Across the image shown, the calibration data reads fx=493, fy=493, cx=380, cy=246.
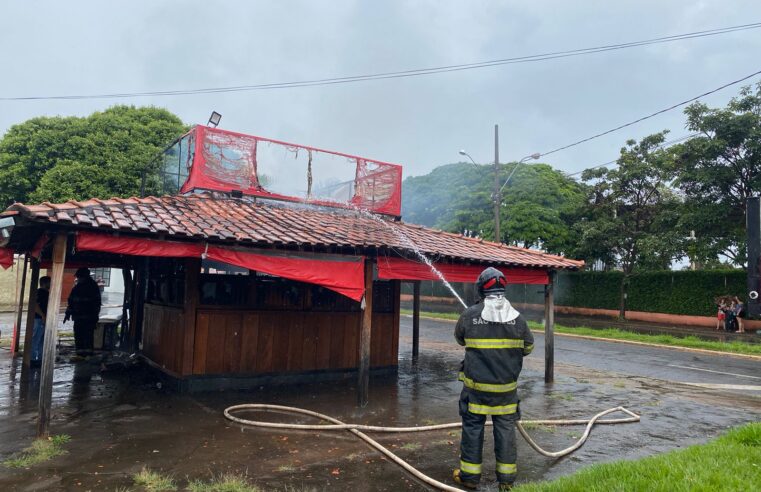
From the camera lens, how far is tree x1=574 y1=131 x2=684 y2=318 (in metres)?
23.1

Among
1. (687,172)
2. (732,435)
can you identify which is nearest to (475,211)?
(687,172)

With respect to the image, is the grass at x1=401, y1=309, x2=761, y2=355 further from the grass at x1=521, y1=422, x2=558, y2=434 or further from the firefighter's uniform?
the firefighter's uniform

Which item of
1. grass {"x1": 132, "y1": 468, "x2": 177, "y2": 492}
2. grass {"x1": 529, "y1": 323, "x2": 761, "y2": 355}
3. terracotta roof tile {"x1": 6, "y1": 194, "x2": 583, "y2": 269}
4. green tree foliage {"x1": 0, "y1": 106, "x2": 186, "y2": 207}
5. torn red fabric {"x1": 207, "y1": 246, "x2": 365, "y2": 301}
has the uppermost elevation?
green tree foliage {"x1": 0, "y1": 106, "x2": 186, "y2": 207}

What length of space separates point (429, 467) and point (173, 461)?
2797 millimetres

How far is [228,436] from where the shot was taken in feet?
20.7

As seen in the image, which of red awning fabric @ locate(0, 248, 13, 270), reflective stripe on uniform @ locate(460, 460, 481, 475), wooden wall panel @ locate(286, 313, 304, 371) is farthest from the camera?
wooden wall panel @ locate(286, 313, 304, 371)

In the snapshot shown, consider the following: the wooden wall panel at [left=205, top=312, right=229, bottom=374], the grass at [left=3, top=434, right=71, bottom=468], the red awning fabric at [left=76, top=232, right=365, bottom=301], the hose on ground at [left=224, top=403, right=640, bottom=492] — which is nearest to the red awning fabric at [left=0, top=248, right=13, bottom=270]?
the red awning fabric at [left=76, top=232, right=365, bottom=301]

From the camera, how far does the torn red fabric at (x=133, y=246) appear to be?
6043 millimetres

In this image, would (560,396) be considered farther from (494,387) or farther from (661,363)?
(661,363)

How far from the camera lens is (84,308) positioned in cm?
1174

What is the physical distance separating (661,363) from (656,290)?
15571 millimetres

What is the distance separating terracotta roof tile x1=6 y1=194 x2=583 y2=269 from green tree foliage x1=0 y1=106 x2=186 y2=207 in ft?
38.4

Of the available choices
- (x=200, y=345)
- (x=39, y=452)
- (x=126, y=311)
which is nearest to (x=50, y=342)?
(x=39, y=452)

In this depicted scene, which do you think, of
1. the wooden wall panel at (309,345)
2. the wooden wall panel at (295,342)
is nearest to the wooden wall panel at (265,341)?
the wooden wall panel at (295,342)
